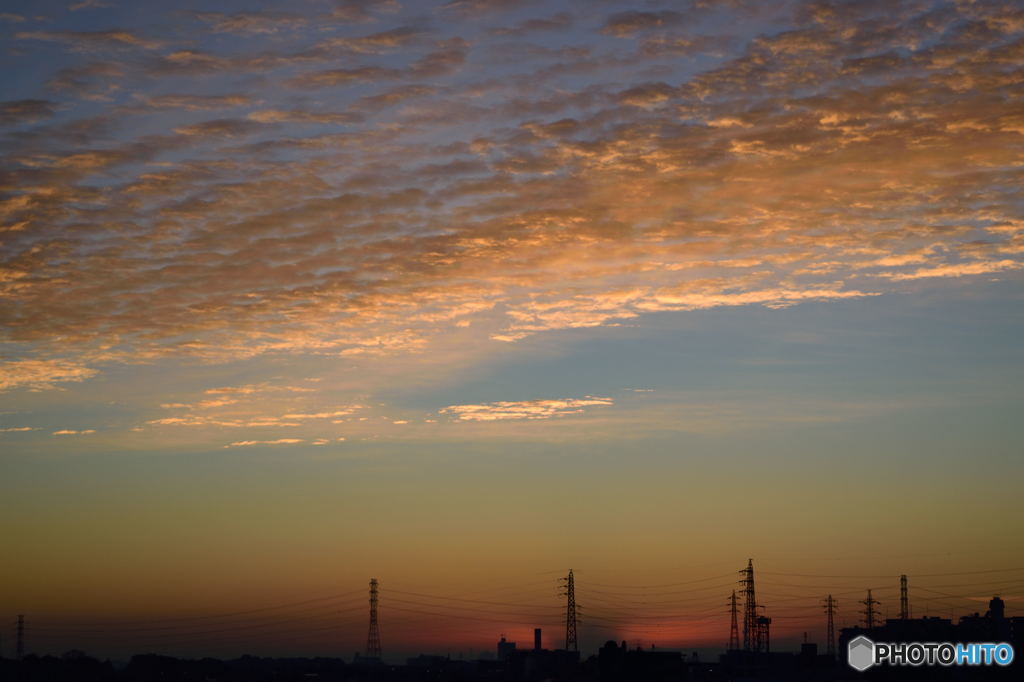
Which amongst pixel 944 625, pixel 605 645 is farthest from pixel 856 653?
pixel 944 625

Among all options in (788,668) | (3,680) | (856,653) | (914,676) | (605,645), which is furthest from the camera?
(3,680)

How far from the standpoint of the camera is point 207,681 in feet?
613

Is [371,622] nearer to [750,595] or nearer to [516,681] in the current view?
[516,681]

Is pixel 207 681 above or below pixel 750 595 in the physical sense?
below

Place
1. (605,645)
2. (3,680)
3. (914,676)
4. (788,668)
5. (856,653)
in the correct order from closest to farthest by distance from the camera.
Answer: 1. (914,676)
2. (856,653)
3. (605,645)
4. (788,668)
5. (3,680)

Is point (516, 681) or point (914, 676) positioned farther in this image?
point (516, 681)

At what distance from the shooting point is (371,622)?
7303 inches

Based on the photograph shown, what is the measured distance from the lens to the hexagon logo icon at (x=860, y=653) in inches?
4963

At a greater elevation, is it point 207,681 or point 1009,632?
point 1009,632

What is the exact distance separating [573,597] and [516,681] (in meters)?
17.4

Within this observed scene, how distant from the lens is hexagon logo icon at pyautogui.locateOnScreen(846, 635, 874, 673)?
126m

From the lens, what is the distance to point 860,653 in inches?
5108

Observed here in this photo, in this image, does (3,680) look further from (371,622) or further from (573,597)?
(573,597)

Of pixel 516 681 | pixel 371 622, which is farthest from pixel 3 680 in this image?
pixel 516 681
